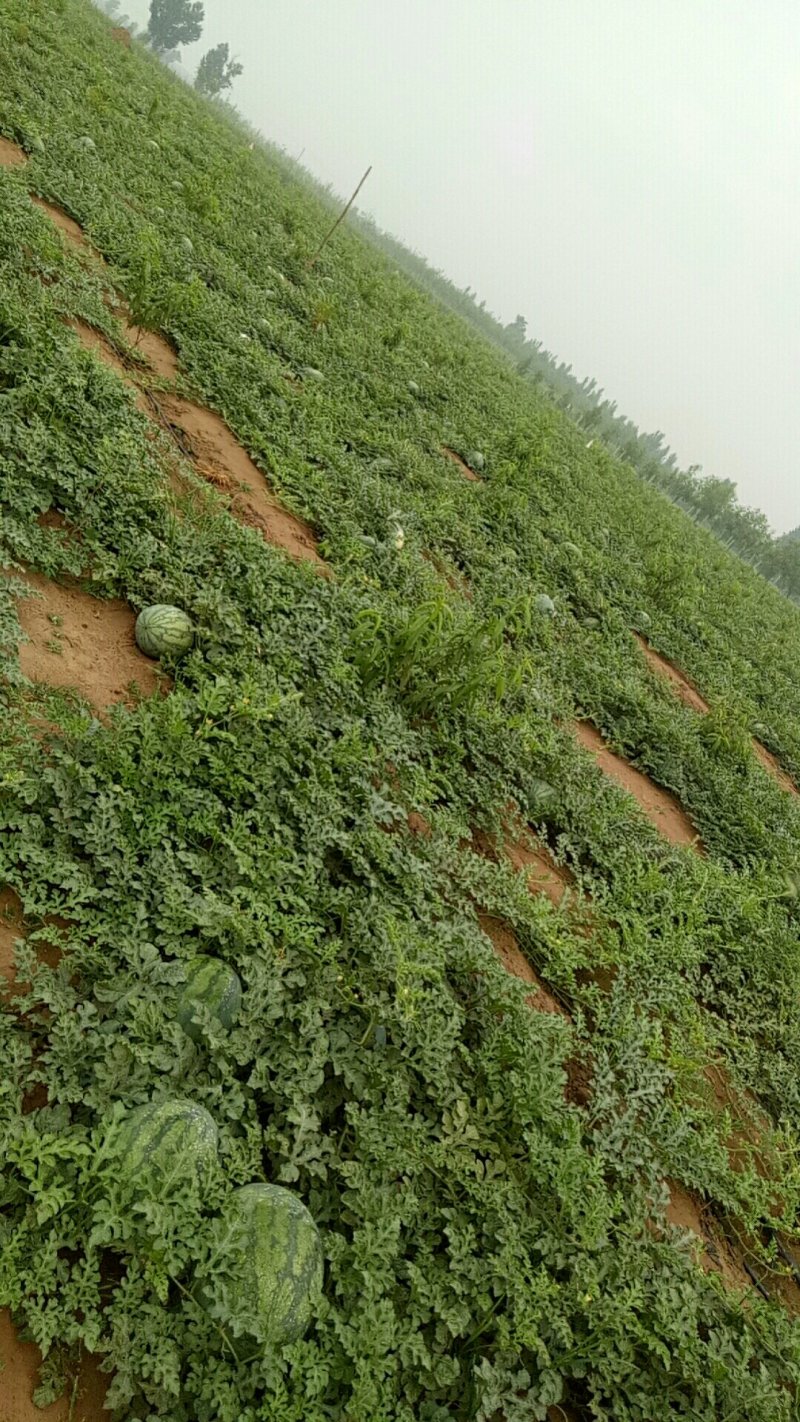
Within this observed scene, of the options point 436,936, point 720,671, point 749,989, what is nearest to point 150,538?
point 436,936

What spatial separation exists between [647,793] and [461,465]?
508 centimetres

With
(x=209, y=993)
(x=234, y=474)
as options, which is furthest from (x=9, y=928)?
(x=234, y=474)

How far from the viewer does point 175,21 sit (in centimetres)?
5503

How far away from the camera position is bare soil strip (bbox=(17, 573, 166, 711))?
10.2 feet

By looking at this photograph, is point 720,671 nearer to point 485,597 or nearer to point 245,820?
point 485,597

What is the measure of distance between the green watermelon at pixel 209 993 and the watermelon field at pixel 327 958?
1 cm

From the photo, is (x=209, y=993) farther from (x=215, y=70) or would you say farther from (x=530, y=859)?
(x=215, y=70)

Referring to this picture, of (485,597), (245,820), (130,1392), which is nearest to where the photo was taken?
(130,1392)

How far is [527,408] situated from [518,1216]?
1444cm

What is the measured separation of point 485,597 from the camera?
20.7ft

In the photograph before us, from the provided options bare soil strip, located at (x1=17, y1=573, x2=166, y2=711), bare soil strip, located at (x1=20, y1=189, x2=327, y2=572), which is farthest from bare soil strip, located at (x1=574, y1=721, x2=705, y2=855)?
bare soil strip, located at (x1=17, y1=573, x2=166, y2=711)

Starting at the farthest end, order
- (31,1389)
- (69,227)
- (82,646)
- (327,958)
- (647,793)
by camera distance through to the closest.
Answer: (69,227) < (647,793) < (82,646) < (327,958) < (31,1389)

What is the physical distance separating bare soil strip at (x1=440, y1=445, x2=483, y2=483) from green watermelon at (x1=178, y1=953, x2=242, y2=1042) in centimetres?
730

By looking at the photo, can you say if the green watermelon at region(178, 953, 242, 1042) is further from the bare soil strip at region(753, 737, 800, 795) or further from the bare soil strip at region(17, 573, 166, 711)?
the bare soil strip at region(753, 737, 800, 795)
